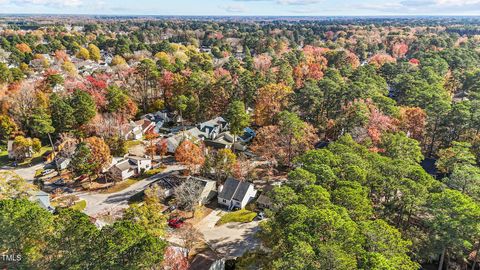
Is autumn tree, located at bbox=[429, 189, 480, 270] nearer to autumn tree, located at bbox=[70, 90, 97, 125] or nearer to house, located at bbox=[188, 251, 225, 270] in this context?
house, located at bbox=[188, 251, 225, 270]

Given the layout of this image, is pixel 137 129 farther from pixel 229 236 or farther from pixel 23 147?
pixel 229 236

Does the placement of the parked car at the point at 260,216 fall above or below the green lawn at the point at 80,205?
above

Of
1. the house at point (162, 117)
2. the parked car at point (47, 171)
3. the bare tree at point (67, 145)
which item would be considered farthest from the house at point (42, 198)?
the house at point (162, 117)

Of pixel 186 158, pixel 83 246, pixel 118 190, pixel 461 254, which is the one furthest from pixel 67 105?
pixel 461 254

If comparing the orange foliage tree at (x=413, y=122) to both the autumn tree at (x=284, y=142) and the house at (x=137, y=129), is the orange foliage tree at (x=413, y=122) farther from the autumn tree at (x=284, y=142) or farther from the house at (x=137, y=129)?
the house at (x=137, y=129)

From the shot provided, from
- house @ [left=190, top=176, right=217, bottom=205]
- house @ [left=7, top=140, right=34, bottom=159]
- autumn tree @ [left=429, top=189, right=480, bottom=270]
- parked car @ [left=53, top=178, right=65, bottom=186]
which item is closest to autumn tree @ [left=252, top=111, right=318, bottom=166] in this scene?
house @ [left=190, top=176, right=217, bottom=205]

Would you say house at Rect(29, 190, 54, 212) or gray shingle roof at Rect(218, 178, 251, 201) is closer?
house at Rect(29, 190, 54, 212)
